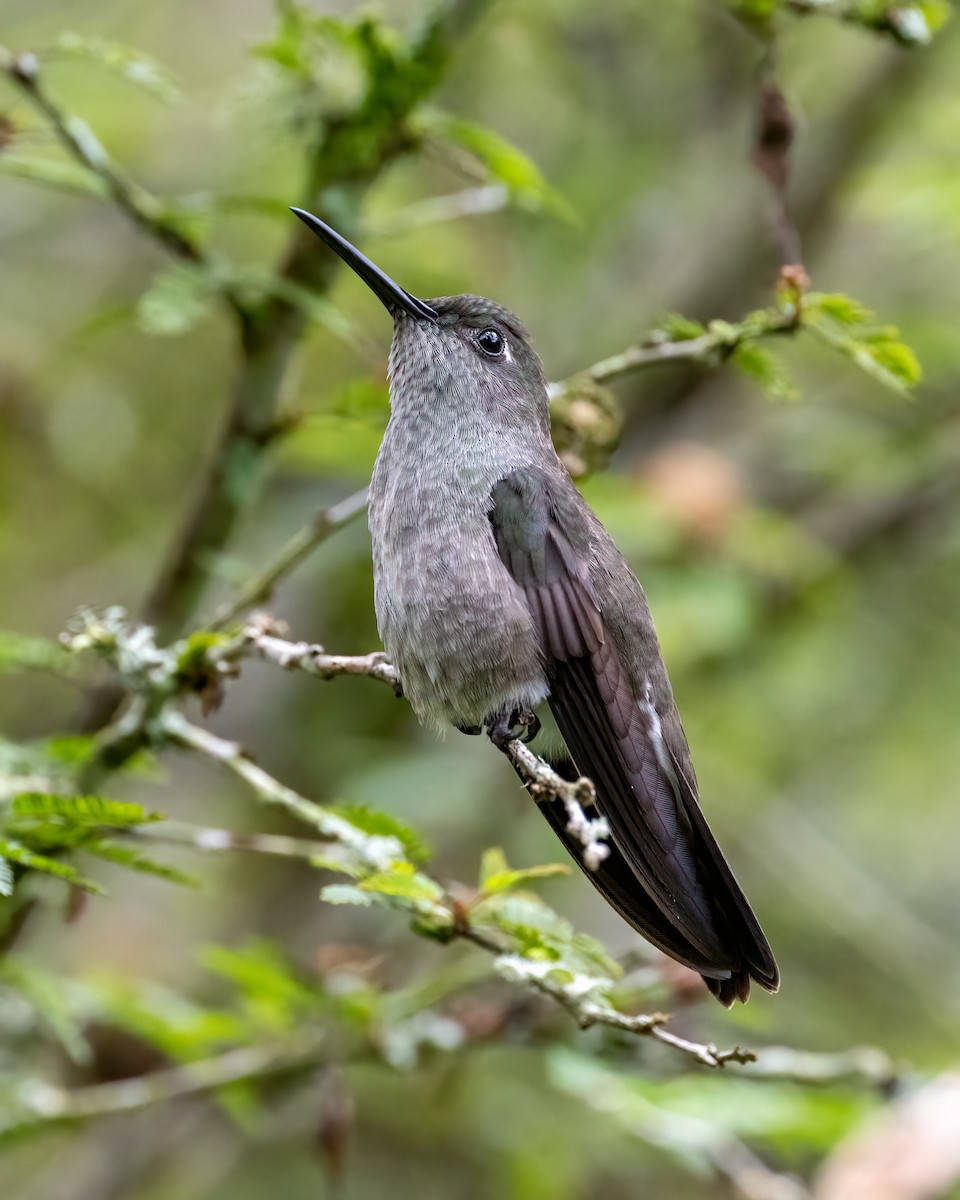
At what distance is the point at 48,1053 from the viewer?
529 centimetres

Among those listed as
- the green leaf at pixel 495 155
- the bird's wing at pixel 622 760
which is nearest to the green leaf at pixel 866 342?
the bird's wing at pixel 622 760

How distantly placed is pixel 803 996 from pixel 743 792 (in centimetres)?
119

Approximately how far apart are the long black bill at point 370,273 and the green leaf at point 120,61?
410 mm

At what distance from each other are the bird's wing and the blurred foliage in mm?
590

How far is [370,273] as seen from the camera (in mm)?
3729

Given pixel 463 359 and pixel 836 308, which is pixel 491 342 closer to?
pixel 463 359

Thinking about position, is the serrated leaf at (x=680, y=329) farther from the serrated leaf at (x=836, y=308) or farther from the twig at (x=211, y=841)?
the twig at (x=211, y=841)

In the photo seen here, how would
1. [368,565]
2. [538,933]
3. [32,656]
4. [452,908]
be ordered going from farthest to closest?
[368,565] < [32,656] < [452,908] < [538,933]

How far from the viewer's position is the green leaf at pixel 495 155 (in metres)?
3.53

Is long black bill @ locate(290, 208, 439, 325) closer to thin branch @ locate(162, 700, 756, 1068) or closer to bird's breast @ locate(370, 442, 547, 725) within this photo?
bird's breast @ locate(370, 442, 547, 725)

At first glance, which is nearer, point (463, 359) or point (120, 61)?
point (120, 61)

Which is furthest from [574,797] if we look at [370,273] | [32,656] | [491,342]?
[491,342]

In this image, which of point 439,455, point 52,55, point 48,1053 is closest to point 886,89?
point 439,455

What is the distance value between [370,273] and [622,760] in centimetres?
145
